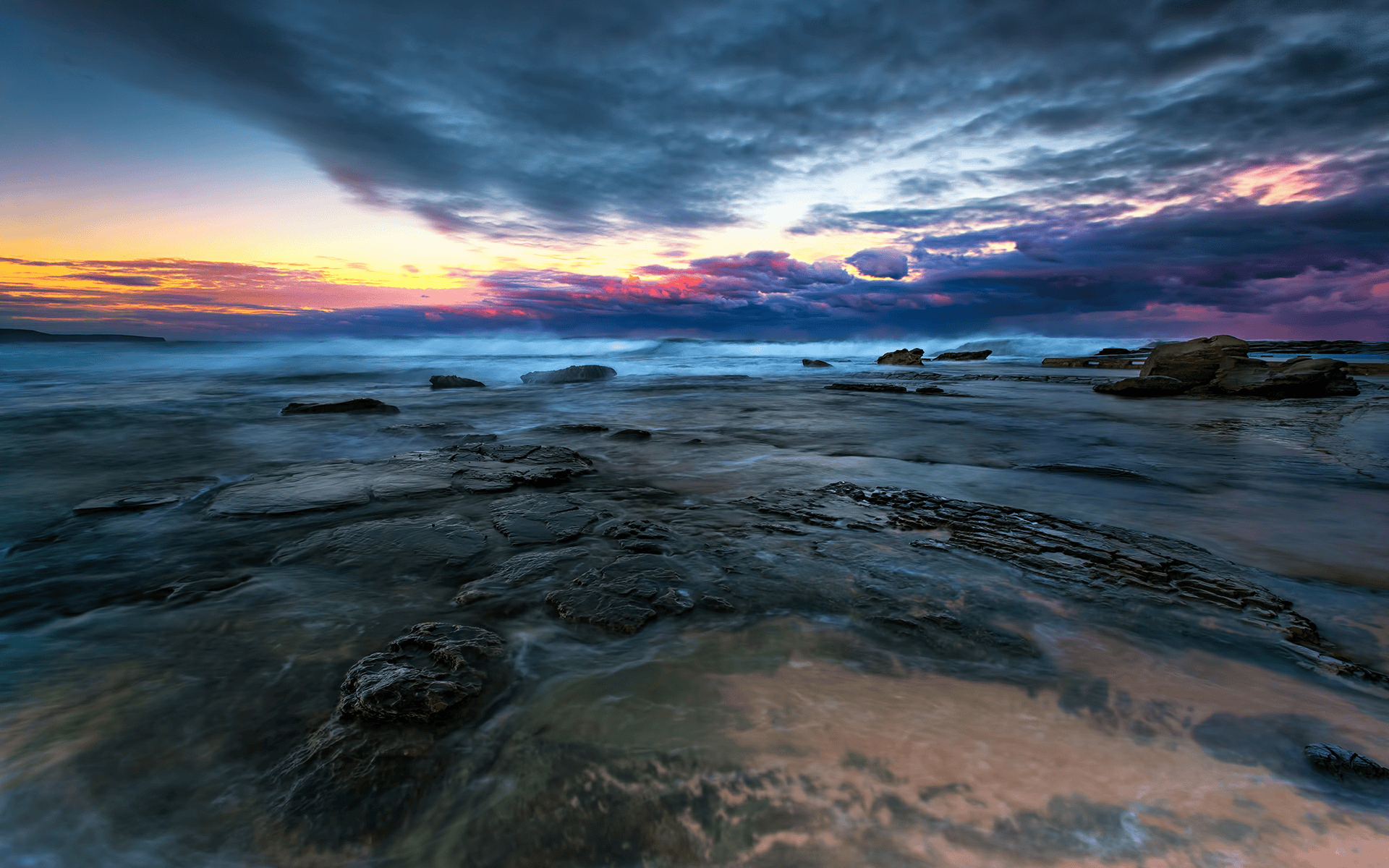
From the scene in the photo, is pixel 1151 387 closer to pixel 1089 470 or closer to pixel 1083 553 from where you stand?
pixel 1089 470

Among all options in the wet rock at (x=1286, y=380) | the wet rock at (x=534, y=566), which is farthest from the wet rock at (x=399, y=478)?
the wet rock at (x=1286, y=380)

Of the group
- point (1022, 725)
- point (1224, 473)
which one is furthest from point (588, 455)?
point (1224, 473)

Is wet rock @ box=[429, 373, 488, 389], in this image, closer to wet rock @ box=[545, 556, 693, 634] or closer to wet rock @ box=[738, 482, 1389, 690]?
wet rock @ box=[738, 482, 1389, 690]

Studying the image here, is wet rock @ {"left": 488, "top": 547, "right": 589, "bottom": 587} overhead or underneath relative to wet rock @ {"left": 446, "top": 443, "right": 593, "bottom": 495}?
overhead

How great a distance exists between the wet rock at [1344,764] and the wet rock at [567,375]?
2001 cm

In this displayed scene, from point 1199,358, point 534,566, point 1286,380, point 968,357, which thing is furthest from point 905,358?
point 534,566

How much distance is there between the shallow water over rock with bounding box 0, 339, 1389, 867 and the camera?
1423mm

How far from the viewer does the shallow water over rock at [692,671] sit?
1423 mm

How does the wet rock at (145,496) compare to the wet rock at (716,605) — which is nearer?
the wet rock at (716,605)

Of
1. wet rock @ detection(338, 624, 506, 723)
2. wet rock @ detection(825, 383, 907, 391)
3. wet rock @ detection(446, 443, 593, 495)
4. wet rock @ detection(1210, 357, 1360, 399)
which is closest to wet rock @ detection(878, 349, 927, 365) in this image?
wet rock @ detection(825, 383, 907, 391)

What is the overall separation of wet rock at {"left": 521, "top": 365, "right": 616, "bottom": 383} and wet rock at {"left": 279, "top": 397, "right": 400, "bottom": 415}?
9926mm

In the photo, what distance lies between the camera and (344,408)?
10.0m

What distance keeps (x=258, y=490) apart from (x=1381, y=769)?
631 centimetres

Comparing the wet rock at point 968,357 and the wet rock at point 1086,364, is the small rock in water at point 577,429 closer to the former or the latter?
the wet rock at point 1086,364
